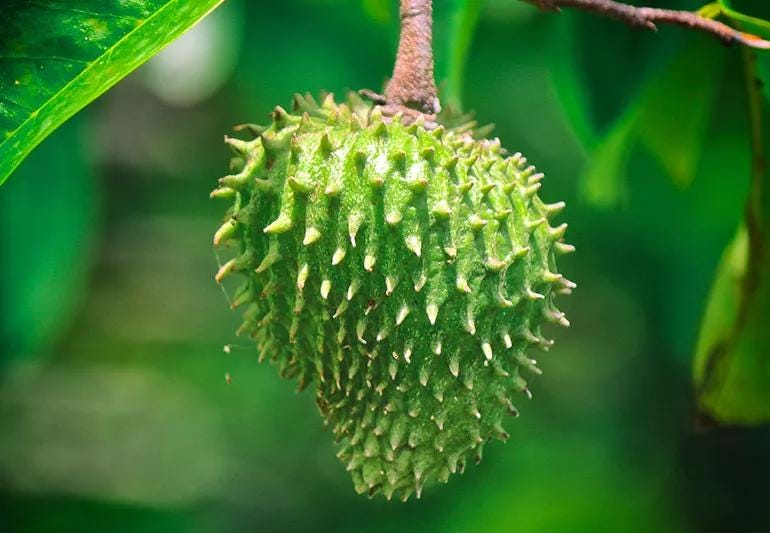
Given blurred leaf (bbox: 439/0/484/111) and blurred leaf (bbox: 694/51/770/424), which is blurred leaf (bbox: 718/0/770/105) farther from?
blurred leaf (bbox: 439/0/484/111)

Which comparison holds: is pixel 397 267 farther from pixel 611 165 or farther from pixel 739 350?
pixel 611 165

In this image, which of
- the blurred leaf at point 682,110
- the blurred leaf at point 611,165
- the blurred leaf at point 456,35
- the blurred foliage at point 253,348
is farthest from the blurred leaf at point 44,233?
the blurred leaf at point 682,110

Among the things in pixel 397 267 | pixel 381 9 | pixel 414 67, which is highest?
pixel 381 9

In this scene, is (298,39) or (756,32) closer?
(756,32)

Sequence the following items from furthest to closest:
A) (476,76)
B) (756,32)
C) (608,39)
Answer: (476,76)
(608,39)
(756,32)

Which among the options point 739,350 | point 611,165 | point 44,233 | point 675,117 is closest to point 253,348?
point 44,233

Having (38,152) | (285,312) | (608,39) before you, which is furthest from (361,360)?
(38,152)

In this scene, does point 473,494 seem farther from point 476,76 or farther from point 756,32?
point 756,32

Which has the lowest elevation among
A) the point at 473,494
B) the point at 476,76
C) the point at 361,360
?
the point at 473,494
